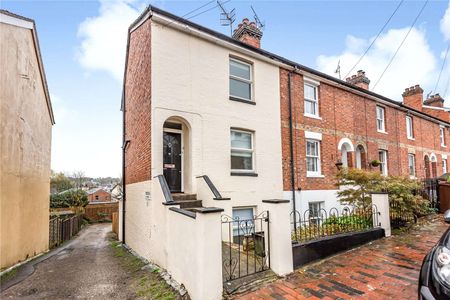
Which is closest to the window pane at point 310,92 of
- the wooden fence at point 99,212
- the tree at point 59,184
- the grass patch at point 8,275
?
the grass patch at point 8,275

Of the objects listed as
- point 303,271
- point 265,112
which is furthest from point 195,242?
point 265,112

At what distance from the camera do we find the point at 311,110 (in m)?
11.8

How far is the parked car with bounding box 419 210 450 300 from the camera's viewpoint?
107 inches

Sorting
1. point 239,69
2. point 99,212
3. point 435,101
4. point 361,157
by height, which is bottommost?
point 99,212

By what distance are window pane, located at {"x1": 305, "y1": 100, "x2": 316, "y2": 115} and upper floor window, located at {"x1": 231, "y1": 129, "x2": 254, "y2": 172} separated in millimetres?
3596

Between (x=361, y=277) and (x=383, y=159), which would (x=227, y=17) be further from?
(x=361, y=277)

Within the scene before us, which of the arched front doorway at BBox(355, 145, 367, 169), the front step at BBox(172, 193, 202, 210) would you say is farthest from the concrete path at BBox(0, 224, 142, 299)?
the arched front doorway at BBox(355, 145, 367, 169)

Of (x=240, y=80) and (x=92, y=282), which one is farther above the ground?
(x=240, y=80)

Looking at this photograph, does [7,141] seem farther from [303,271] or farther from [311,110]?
[311,110]

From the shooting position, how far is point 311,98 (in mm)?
11844

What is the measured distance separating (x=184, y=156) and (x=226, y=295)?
5.15m

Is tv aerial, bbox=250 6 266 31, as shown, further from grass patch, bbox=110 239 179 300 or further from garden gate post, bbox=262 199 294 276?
grass patch, bbox=110 239 179 300

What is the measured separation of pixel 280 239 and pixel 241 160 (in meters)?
4.57

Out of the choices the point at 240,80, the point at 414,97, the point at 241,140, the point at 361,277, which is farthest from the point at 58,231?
the point at 414,97
